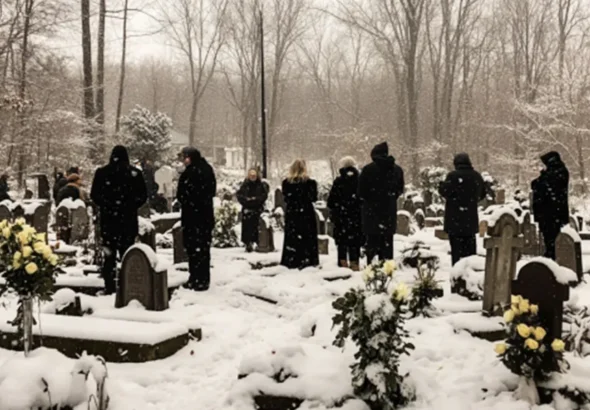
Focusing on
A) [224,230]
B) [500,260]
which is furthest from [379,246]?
[224,230]

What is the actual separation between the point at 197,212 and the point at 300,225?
75.7 inches

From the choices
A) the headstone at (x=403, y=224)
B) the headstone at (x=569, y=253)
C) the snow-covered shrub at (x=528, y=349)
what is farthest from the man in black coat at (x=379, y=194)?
the headstone at (x=403, y=224)

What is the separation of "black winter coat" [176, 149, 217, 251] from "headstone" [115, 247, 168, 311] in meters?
1.19

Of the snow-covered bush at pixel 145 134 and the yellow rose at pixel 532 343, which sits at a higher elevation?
the snow-covered bush at pixel 145 134

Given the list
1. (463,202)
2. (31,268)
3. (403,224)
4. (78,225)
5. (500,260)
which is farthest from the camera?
(403,224)

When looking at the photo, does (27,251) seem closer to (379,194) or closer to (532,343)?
(532,343)

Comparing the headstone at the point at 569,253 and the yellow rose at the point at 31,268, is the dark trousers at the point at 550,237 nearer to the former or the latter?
the headstone at the point at 569,253

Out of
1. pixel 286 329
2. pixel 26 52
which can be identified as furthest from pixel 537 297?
pixel 26 52

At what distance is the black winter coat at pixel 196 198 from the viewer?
8.51 metres

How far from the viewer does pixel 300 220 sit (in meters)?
9.89

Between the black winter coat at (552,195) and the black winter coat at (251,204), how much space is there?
5093mm

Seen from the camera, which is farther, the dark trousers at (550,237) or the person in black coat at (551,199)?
the dark trousers at (550,237)

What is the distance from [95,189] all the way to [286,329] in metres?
3.06

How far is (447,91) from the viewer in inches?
1494
